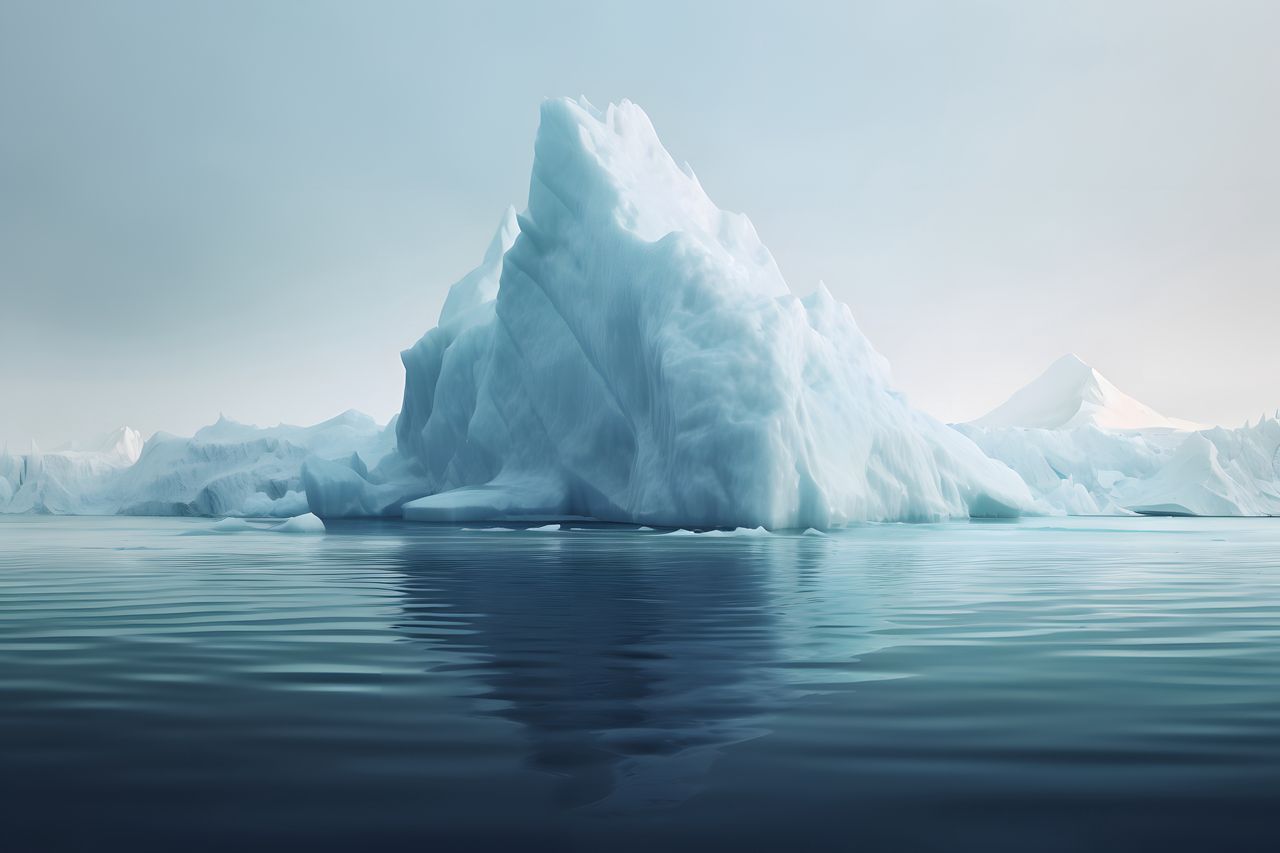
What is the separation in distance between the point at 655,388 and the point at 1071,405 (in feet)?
187

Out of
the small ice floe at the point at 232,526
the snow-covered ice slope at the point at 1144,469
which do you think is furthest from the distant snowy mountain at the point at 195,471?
the snow-covered ice slope at the point at 1144,469

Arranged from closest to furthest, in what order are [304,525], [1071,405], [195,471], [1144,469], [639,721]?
[639,721], [304,525], [1144,469], [195,471], [1071,405]

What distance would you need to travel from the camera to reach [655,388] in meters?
26.2

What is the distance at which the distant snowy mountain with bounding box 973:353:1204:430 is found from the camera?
71.8m

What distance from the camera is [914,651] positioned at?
5.37m

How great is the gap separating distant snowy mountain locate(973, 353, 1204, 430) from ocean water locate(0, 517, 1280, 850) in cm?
6709

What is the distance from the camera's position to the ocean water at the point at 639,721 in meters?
2.43

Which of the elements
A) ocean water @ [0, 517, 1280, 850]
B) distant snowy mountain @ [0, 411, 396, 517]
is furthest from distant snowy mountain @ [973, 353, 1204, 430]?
ocean water @ [0, 517, 1280, 850]

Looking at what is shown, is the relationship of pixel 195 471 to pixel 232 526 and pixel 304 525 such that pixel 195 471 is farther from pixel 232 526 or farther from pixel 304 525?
pixel 304 525

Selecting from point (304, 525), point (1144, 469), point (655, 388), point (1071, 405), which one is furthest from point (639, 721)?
point (1071, 405)

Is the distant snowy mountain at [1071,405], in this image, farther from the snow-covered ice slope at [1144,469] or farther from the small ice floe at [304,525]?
the small ice floe at [304,525]

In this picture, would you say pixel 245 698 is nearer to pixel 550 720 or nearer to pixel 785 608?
pixel 550 720

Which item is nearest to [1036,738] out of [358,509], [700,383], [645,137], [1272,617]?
[1272,617]

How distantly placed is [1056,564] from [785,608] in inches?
280
